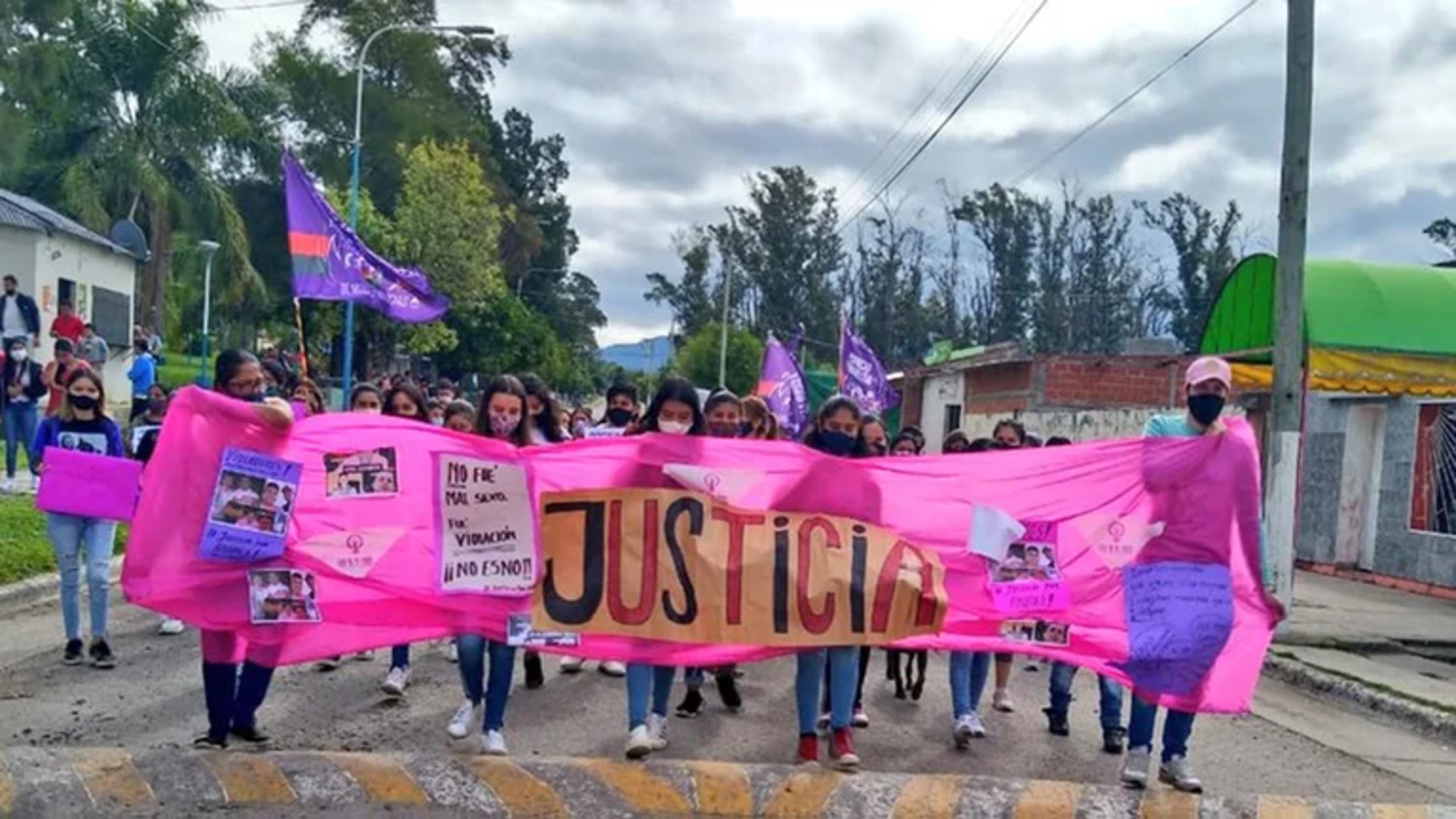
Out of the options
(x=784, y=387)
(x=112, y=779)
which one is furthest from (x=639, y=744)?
(x=784, y=387)

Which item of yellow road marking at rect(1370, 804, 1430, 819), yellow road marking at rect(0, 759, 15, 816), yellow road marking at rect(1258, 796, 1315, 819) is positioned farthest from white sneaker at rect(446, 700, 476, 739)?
yellow road marking at rect(1370, 804, 1430, 819)

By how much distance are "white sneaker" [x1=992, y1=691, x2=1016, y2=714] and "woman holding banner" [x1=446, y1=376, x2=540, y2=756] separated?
3003mm

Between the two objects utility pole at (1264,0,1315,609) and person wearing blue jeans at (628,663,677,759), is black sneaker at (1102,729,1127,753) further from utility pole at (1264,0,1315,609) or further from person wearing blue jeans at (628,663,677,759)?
utility pole at (1264,0,1315,609)

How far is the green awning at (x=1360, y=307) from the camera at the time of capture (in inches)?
571

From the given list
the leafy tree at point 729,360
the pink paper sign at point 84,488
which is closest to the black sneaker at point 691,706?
the pink paper sign at point 84,488

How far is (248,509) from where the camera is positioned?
5.55 meters

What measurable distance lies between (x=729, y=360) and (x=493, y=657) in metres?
47.1

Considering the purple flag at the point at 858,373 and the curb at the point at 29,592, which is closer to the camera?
the curb at the point at 29,592

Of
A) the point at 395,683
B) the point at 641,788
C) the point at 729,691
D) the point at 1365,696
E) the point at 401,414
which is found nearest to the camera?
the point at 641,788

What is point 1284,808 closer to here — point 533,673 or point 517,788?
point 517,788

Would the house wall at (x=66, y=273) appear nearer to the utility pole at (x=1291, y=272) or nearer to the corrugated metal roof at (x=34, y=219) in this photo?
the corrugated metal roof at (x=34, y=219)

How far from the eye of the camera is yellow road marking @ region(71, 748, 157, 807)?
495cm

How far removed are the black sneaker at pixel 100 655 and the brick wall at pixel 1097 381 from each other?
80.3 ft

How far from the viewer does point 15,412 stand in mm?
13164
